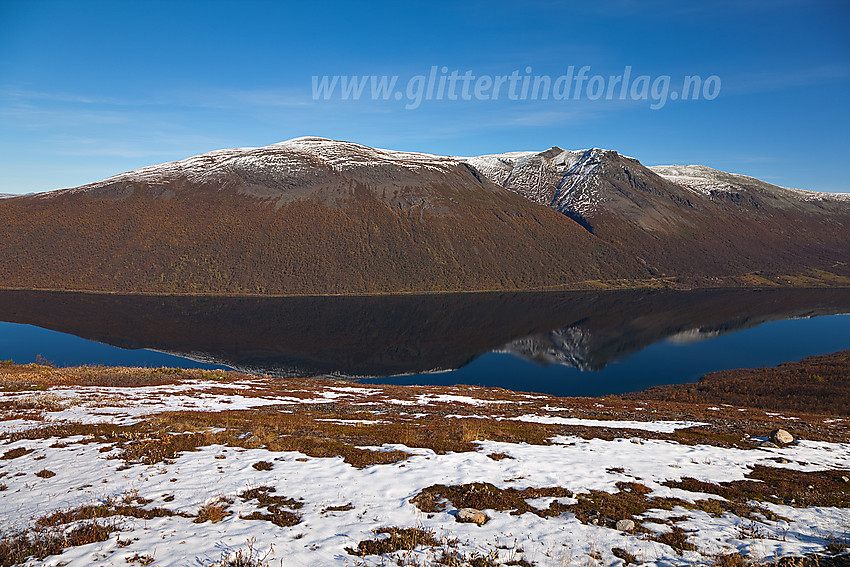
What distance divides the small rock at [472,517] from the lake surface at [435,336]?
187ft

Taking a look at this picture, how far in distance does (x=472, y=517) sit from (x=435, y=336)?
3658 inches

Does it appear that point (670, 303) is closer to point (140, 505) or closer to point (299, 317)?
point (299, 317)

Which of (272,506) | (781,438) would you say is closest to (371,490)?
(272,506)

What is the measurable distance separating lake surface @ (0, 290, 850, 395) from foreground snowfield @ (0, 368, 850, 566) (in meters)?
47.4

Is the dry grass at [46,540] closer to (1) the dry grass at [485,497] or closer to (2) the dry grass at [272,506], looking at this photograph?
(2) the dry grass at [272,506]

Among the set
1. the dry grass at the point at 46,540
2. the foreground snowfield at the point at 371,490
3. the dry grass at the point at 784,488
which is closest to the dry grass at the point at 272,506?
the foreground snowfield at the point at 371,490

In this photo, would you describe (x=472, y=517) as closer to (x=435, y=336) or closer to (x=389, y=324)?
(x=435, y=336)

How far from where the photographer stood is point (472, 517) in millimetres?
12172

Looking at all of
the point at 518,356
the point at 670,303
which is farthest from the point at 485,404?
the point at 670,303

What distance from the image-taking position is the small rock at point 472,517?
39.7ft

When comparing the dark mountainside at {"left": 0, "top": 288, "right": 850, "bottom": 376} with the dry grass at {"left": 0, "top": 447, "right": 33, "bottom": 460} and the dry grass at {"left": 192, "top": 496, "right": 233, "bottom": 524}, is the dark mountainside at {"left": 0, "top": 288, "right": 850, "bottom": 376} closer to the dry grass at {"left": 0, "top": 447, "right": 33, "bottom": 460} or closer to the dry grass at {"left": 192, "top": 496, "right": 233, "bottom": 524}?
the dry grass at {"left": 0, "top": 447, "right": 33, "bottom": 460}

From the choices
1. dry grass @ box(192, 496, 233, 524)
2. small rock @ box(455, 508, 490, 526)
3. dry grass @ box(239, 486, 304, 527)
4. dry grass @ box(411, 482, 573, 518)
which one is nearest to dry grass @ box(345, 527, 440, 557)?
small rock @ box(455, 508, 490, 526)

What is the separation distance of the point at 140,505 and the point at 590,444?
767 inches

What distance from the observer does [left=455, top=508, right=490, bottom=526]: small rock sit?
1209cm
